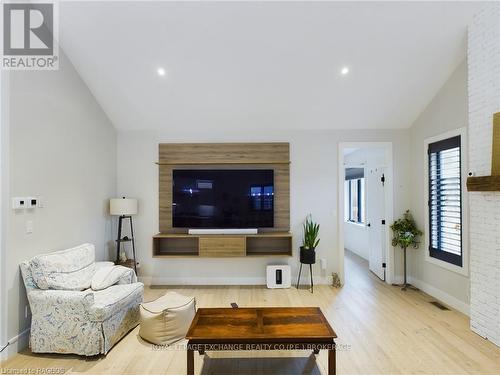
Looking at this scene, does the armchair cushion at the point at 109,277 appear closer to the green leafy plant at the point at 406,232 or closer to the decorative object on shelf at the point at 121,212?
the decorative object on shelf at the point at 121,212

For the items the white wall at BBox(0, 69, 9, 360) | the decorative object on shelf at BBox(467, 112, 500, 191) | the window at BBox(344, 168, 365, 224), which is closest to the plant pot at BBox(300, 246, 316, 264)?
the decorative object on shelf at BBox(467, 112, 500, 191)

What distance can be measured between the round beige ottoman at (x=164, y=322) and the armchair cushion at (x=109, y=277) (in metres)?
0.51

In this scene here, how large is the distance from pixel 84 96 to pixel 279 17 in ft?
9.23

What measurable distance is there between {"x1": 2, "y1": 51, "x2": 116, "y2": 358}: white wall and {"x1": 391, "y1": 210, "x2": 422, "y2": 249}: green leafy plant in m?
4.65

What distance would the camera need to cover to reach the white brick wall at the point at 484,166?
2.71m

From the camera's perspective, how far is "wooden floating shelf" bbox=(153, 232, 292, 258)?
13.5ft

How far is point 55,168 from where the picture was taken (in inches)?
122

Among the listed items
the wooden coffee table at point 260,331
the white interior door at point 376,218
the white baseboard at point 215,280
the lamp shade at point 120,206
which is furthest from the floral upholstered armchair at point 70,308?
the white interior door at point 376,218

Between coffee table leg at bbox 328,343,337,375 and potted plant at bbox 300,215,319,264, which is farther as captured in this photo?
potted plant at bbox 300,215,319,264

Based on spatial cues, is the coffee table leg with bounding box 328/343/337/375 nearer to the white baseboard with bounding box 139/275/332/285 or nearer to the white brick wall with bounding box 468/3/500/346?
the white brick wall with bounding box 468/3/500/346

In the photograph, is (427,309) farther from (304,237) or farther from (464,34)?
(464,34)

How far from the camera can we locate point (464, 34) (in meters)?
3.09

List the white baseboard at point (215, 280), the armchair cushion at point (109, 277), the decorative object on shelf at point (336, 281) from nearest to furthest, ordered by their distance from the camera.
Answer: the armchair cushion at point (109, 277) < the decorative object on shelf at point (336, 281) < the white baseboard at point (215, 280)

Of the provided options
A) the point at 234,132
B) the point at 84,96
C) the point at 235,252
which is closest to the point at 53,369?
the point at 235,252
